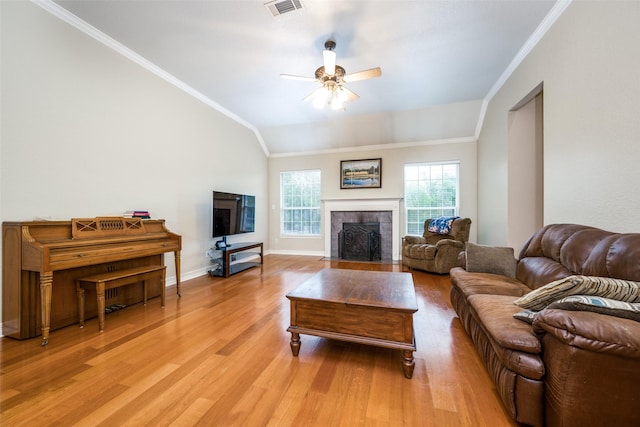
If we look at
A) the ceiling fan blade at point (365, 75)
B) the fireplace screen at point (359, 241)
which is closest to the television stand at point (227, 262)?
the fireplace screen at point (359, 241)

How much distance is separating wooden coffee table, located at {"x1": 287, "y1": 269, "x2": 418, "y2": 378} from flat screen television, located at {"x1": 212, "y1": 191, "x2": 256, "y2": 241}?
8.49 ft

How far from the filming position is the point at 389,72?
3.55m

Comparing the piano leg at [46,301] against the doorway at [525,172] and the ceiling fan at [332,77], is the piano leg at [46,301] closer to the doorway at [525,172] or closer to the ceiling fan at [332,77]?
the ceiling fan at [332,77]

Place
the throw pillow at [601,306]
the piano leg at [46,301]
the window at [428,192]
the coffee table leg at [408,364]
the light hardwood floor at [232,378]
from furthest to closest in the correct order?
the window at [428,192] < the piano leg at [46,301] < the coffee table leg at [408,364] < the light hardwood floor at [232,378] < the throw pillow at [601,306]

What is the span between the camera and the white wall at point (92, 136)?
2193 mm

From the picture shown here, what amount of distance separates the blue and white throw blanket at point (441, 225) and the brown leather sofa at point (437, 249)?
0.24 feet

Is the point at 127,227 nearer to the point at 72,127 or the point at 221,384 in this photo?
the point at 72,127

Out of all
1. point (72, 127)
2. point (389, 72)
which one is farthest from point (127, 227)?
point (389, 72)

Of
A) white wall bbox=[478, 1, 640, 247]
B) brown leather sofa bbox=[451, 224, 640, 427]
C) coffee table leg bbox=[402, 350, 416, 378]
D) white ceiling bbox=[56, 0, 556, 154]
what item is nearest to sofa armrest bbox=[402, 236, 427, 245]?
white wall bbox=[478, 1, 640, 247]

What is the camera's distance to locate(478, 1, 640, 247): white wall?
1694 millimetres

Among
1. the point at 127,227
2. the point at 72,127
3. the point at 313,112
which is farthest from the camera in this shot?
the point at 313,112

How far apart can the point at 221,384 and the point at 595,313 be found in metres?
1.97

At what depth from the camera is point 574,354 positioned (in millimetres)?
1025

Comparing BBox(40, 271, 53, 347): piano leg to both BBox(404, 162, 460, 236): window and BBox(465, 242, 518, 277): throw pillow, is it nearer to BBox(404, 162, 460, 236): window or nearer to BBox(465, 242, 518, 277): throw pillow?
BBox(465, 242, 518, 277): throw pillow
